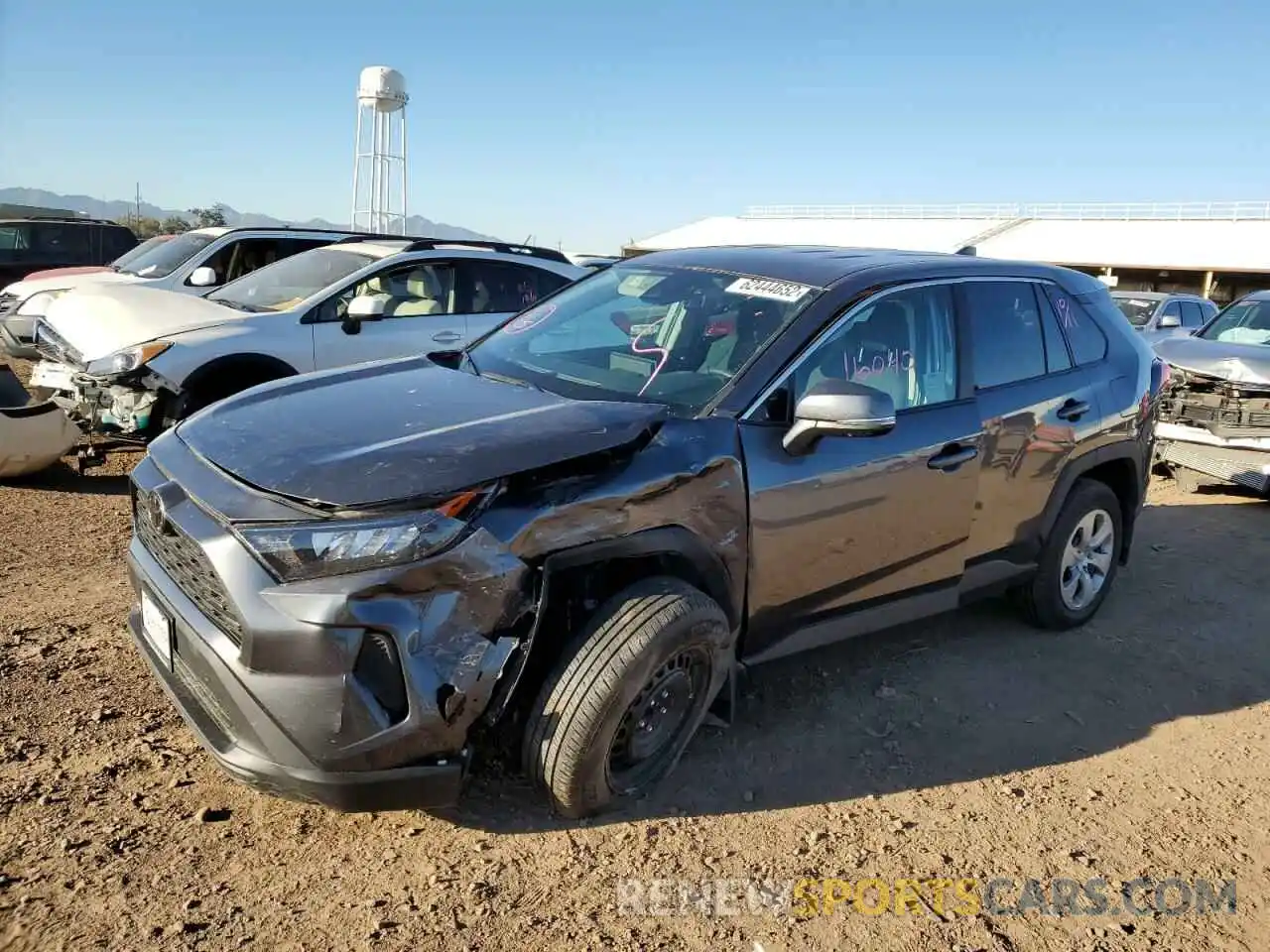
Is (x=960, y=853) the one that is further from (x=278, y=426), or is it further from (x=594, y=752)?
(x=278, y=426)

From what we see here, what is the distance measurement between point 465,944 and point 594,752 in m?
0.60

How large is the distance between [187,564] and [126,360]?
158 inches

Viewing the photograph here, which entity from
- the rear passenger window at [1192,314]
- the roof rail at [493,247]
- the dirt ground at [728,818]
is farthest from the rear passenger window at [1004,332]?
the rear passenger window at [1192,314]

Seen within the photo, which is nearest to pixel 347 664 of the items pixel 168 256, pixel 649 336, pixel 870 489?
pixel 649 336

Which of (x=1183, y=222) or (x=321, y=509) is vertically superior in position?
(x=1183, y=222)

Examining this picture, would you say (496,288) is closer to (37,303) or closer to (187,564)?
(37,303)

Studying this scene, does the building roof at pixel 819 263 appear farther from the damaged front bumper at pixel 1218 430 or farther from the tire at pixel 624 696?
the damaged front bumper at pixel 1218 430

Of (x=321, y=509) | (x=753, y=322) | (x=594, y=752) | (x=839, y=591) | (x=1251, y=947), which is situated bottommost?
(x=1251, y=947)

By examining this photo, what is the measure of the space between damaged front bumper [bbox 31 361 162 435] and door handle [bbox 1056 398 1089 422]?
207 inches

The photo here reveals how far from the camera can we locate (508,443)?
2799 mm

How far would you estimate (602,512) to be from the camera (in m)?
2.85

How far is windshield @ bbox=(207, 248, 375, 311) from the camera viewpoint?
7.77 m

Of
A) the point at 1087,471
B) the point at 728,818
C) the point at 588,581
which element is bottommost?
the point at 728,818

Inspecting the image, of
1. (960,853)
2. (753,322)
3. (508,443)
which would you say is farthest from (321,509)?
(960,853)
